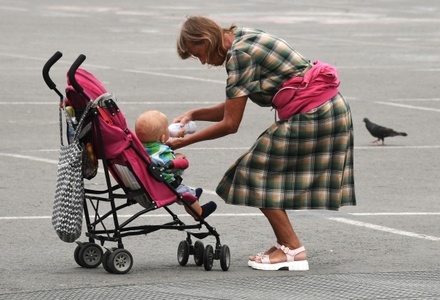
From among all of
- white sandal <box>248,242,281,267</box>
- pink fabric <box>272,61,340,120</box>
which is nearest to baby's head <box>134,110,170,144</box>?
pink fabric <box>272,61,340,120</box>

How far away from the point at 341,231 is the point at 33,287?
8.75ft

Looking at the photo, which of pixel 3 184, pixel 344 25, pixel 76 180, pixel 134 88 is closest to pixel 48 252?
pixel 76 180

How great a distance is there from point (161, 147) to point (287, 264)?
3.42ft

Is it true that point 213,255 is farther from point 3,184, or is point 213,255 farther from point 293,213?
point 3,184

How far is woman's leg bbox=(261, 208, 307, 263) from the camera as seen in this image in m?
7.98

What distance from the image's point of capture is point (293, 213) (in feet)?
32.6

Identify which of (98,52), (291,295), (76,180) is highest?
(98,52)

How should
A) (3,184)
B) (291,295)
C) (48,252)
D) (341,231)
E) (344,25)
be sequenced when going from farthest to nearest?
(344,25) < (3,184) < (341,231) < (48,252) < (291,295)

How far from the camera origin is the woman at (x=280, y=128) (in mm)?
7684

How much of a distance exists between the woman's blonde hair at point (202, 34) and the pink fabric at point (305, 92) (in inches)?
17.7

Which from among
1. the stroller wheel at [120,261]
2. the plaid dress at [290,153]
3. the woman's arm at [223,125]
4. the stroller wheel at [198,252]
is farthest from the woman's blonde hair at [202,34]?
the stroller wheel at [120,261]

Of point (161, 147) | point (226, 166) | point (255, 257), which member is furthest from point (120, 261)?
point (226, 166)

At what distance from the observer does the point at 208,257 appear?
7852mm

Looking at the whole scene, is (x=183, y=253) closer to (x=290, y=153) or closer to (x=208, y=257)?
(x=208, y=257)
